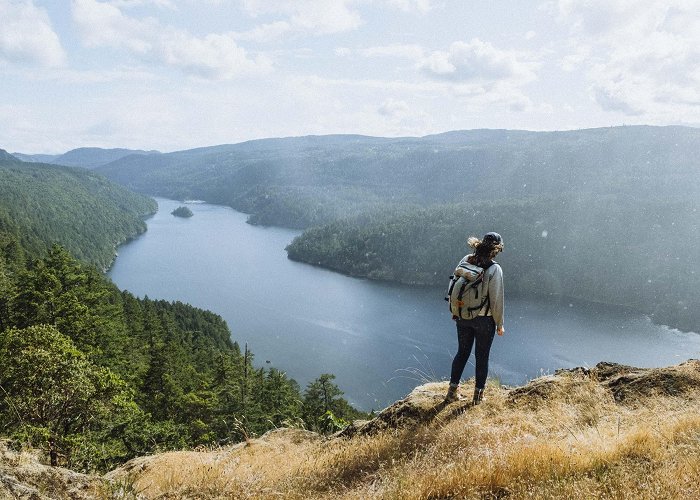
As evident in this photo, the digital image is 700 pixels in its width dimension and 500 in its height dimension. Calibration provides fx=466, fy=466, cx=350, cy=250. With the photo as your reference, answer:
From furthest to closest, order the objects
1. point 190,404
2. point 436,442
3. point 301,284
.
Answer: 1. point 301,284
2. point 190,404
3. point 436,442

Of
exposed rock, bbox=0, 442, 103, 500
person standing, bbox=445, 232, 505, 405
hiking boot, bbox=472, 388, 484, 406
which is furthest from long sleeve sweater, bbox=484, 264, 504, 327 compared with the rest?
exposed rock, bbox=0, 442, 103, 500

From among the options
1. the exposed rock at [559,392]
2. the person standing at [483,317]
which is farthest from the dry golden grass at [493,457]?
the person standing at [483,317]

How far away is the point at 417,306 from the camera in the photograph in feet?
412

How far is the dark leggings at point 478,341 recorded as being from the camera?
7406 millimetres

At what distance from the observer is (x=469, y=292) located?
23.9 feet

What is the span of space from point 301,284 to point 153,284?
42.2m

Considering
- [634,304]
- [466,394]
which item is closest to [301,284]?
[634,304]

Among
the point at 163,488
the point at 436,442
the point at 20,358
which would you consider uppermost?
the point at 436,442

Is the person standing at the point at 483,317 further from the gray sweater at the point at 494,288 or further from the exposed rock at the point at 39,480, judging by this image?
the exposed rock at the point at 39,480

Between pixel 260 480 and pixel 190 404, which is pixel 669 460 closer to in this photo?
pixel 260 480

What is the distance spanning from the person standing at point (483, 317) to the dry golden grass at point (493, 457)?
16.8 inches

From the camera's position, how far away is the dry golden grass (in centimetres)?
409

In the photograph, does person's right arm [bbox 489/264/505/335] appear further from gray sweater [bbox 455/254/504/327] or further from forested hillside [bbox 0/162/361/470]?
forested hillside [bbox 0/162/361/470]

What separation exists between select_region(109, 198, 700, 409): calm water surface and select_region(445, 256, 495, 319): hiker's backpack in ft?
162
